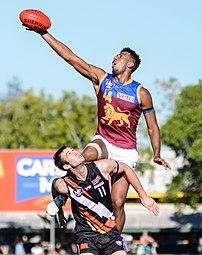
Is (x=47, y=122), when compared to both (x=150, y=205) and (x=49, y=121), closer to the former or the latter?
(x=49, y=121)

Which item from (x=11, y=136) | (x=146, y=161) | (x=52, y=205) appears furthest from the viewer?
(x=11, y=136)

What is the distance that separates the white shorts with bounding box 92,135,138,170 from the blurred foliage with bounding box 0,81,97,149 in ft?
213

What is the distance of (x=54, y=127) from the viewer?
8112cm

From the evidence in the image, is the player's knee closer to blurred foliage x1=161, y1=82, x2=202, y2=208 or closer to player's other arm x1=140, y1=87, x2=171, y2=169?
player's other arm x1=140, y1=87, x2=171, y2=169

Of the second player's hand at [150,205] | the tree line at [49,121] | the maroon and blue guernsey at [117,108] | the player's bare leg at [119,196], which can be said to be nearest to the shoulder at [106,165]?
the second player's hand at [150,205]

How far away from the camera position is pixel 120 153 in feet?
47.3

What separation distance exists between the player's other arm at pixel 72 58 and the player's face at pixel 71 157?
5.62ft

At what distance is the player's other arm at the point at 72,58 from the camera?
14.0m

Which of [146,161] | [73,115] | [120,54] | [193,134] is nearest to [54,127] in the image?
[73,115]

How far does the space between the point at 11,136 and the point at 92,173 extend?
232 ft

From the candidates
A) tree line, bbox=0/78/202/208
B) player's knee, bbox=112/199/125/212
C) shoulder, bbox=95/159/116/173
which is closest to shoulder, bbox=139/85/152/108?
shoulder, bbox=95/159/116/173

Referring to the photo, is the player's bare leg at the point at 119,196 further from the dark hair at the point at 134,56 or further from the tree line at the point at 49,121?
the tree line at the point at 49,121

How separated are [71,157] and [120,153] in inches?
68.9

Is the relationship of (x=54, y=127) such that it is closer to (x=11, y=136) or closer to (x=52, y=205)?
(x=11, y=136)
